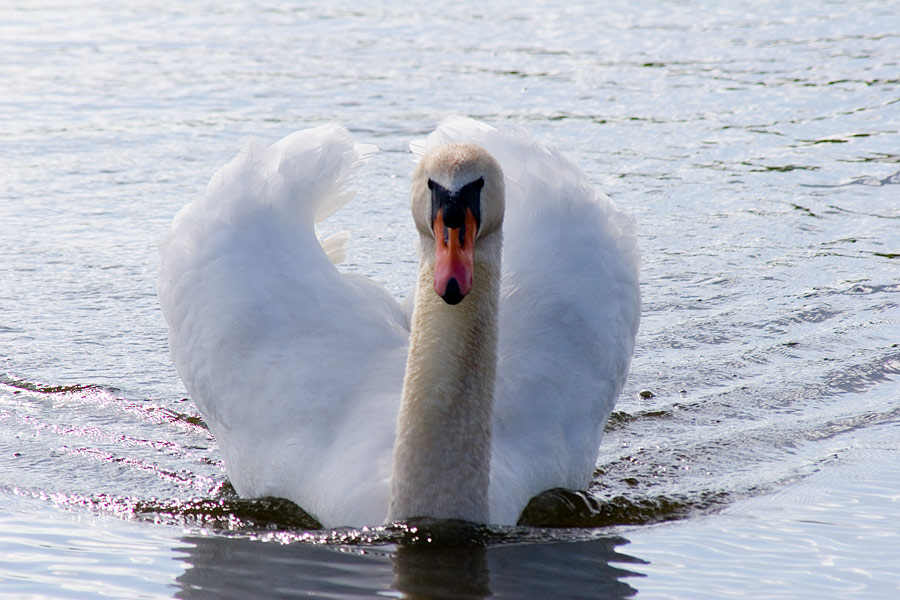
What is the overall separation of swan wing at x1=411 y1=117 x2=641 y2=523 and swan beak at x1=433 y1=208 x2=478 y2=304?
974 mm

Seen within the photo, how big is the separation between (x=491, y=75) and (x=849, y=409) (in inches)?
312

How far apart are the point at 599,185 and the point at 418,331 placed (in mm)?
5907

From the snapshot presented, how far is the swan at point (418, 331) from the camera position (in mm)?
5102

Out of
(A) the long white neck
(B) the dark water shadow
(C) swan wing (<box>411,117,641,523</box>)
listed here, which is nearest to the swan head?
(A) the long white neck

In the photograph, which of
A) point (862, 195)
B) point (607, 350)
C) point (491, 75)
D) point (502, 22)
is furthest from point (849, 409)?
point (502, 22)

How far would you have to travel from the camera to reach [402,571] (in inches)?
197

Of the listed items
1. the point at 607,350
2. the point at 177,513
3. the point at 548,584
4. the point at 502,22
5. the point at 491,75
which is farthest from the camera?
the point at 502,22

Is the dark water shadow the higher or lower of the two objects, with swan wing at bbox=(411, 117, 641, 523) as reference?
lower

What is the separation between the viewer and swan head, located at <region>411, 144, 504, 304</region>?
478 centimetres

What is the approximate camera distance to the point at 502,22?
1709 cm

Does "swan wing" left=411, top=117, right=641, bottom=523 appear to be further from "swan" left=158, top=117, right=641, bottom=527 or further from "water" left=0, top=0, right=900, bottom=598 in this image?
"water" left=0, top=0, right=900, bottom=598

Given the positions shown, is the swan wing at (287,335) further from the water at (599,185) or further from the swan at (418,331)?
the water at (599,185)

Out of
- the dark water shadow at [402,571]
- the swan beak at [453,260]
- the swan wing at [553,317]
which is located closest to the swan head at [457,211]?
the swan beak at [453,260]

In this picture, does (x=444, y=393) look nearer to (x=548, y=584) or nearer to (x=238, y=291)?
(x=548, y=584)
